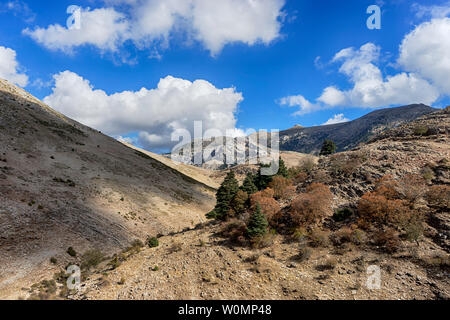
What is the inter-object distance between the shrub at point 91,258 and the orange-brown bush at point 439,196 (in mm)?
33903

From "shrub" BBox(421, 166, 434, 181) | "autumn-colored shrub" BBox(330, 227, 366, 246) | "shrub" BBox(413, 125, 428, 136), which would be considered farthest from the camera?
"shrub" BBox(413, 125, 428, 136)

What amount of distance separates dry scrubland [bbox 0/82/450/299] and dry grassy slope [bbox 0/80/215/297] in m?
0.16

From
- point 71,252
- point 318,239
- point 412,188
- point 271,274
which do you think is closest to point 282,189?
point 318,239

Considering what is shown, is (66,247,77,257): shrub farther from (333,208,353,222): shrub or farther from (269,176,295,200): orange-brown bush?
(333,208,353,222): shrub

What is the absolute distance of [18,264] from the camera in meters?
16.7

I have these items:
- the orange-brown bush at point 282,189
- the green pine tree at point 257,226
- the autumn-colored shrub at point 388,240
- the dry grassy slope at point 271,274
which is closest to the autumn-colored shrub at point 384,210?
the autumn-colored shrub at point 388,240

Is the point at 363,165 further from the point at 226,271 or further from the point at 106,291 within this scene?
the point at 106,291

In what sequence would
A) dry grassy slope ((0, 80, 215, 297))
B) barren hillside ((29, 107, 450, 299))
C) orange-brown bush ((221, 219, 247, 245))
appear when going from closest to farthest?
barren hillside ((29, 107, 450, 299))
dry grassy slope ((0, 80, 215, 297))
orange-brown bush ((221, 219, 247, 245))

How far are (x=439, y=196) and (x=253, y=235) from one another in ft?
60.4

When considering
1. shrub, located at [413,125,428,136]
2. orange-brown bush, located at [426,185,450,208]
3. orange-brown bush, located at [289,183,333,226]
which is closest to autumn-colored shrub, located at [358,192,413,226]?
orange-brown bush, located at [426,185,450,208]

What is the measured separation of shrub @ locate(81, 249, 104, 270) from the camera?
1957 centimetres

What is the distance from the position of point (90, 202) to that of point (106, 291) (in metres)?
20.3
